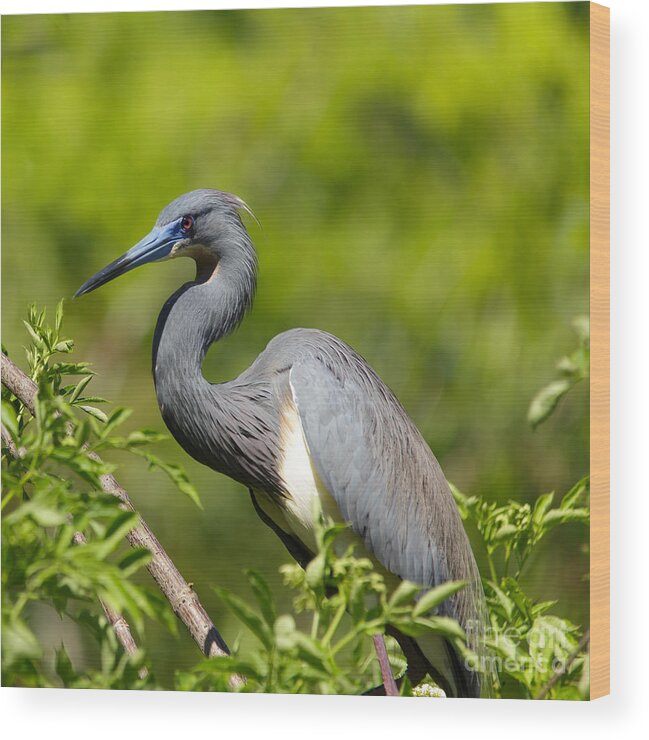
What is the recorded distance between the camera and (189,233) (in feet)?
9.27

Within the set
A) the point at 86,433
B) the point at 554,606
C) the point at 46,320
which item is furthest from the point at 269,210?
the point at 554,606

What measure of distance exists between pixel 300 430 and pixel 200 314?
37 cm

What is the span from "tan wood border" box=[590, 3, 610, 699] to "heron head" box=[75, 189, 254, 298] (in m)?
0.84

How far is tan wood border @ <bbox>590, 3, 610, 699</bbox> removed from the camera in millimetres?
2643

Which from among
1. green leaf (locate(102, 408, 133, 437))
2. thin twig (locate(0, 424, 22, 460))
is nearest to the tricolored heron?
thin twig (locate(0, 424, 22, 460))

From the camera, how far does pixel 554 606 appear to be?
2.67 meters

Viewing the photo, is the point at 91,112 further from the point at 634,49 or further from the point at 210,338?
the point at 634,49

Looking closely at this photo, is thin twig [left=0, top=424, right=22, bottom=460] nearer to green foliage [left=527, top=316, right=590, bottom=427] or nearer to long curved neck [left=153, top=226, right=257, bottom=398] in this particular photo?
long curved neck [left=153, top=226, right=257, bottom=398]

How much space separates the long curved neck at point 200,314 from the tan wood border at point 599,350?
0.83 metres

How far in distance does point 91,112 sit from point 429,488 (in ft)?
4.12

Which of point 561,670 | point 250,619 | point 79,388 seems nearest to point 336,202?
point 79,388

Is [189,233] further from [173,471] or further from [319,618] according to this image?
[319,618]

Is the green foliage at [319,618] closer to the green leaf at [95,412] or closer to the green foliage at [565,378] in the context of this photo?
the green foliage at [565,378]

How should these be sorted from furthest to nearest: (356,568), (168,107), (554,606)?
1. (168,107)
2. (554,606)
3. (356,568)
